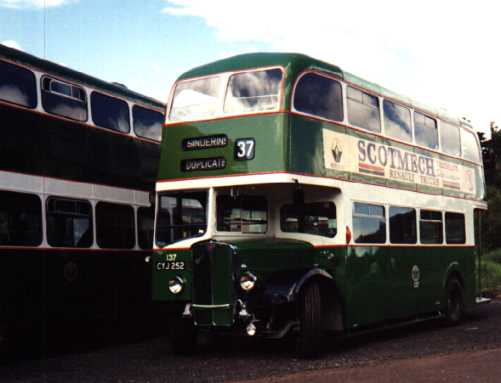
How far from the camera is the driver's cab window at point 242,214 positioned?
11.3 meters

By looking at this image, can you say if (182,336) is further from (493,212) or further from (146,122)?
(493,212)

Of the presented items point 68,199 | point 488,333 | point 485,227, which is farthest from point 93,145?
point 485,227

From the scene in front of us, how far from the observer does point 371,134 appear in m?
13.0

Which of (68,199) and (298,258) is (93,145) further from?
(298,258)

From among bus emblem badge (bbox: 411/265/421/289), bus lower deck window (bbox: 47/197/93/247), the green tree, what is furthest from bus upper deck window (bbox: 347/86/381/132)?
the green tree

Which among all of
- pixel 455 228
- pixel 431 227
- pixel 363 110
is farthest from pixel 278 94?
pixel 455 228

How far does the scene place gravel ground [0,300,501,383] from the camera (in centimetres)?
988

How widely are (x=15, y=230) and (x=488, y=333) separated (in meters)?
8.04

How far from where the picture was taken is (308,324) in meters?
10.6

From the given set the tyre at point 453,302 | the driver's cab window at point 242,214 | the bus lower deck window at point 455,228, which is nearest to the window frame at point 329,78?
the driver's cab window at point 242,214

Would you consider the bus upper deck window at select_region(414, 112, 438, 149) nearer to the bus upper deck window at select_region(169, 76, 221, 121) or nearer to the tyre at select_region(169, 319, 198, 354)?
the bus upper deck window at select_region(169, 76, 221, 121)

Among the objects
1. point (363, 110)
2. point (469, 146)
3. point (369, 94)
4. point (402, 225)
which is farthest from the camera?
point (469, 146)

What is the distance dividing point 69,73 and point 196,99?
2438mm

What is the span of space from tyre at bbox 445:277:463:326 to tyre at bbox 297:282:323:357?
563 centimetres
